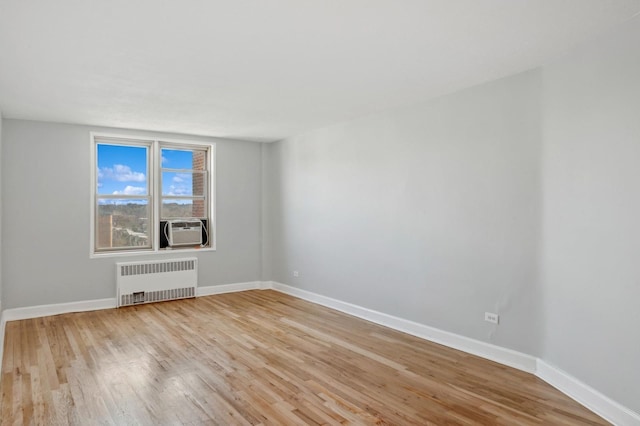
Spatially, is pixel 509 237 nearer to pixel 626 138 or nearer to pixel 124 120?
pixel 626 138

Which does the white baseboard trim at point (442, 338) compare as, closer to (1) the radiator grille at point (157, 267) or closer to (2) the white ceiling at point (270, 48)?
(1) the radiator grille at point (157, 267)

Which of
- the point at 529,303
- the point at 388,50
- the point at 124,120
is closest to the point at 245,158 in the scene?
the point at 124,120

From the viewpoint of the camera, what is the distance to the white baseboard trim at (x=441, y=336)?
11.6 ft

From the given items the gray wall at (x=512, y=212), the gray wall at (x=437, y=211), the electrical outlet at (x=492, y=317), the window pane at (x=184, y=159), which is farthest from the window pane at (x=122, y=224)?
the electrical outlet at (x=492, y=317)

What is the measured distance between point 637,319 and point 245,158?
5.79m

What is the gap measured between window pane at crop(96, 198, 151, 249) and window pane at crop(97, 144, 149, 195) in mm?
166

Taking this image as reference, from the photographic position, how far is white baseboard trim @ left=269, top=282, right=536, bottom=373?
11.6ft

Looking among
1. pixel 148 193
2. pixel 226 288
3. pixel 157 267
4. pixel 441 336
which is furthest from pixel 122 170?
pixel 441 336

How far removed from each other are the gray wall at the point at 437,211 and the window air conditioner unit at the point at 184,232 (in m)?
1.73

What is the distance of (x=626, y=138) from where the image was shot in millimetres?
2615

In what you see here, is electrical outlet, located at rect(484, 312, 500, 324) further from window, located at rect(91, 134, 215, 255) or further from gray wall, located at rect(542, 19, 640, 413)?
window, located at rect(91, 134, 215, 255)

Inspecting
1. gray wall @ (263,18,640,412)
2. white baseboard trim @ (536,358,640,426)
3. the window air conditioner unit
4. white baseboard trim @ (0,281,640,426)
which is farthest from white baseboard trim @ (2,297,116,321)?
white baseboard trim @ (536,358,640,426)

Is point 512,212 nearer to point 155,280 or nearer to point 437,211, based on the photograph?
point 437,211

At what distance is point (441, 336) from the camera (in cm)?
420
